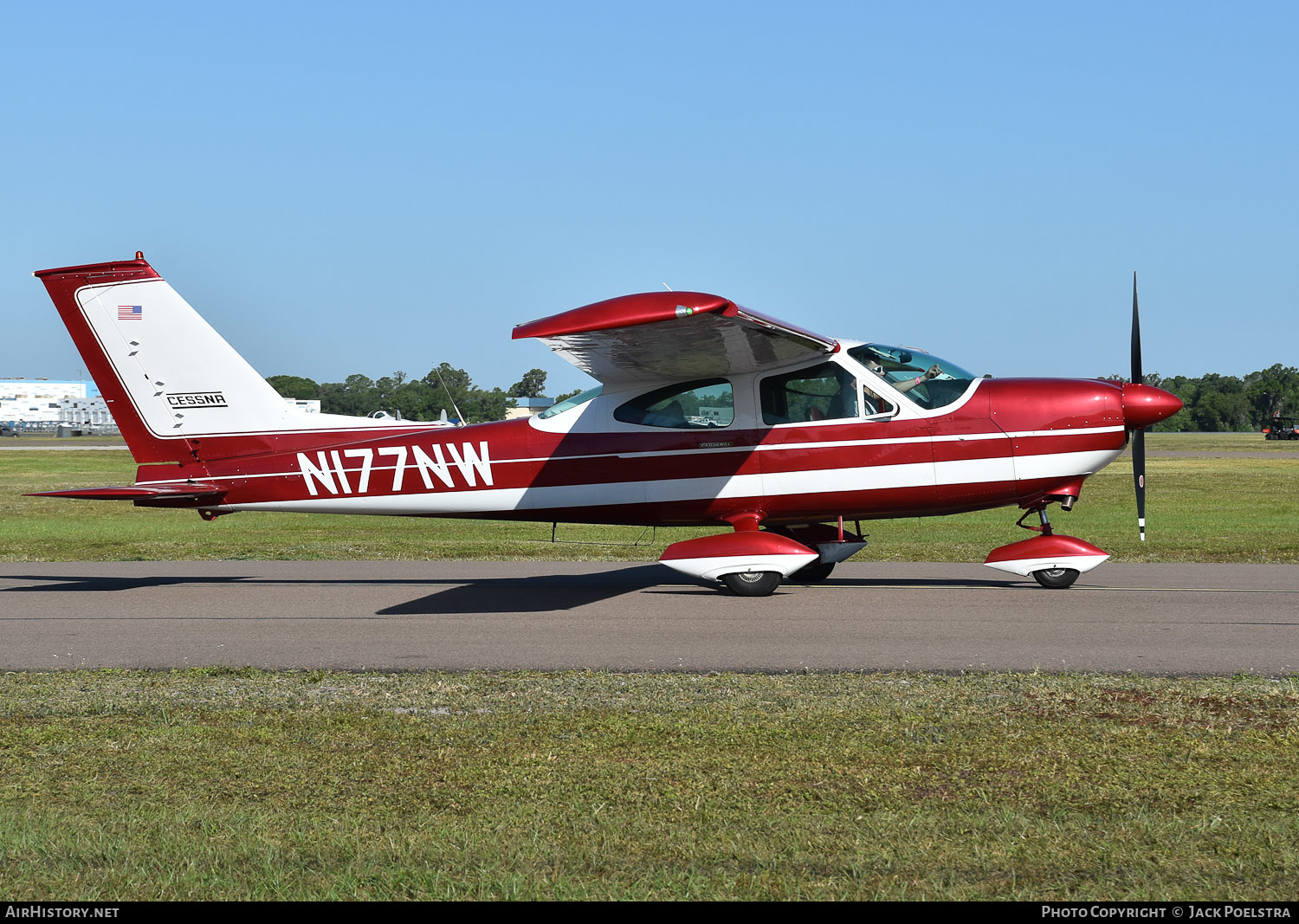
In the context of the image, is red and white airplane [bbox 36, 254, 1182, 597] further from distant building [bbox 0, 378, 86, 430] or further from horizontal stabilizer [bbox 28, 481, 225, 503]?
distant building [bbox 0, 378, 86, 430]

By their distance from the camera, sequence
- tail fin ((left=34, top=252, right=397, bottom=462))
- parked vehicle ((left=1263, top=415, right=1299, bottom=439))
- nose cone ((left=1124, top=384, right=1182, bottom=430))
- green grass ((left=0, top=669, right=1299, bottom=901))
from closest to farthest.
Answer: green grass ((left=0, top=669, right=1299, bottom=901)) → nose cone ((left=1124, top=384, right=1182, bottom=430)) → tail fin ((left=34, top=252, right=397, bottom=462)) → parked vehicle ((left=1263, top=415, right=1299, bottom=439))

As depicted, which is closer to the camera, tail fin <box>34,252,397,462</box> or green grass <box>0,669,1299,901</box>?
green grass <box>0,669,1299,901</box>

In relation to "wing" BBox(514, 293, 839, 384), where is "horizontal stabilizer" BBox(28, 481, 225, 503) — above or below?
below

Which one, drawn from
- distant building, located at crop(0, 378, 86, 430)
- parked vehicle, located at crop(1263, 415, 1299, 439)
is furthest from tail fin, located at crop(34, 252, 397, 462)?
distant building, located at crop(0, 378, 86, 430)

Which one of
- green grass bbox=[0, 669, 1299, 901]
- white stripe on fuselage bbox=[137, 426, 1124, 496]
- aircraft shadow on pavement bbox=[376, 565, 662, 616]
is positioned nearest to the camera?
green grass bbox=[0, 669, 1299, 901]

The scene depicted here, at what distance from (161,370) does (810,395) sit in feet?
23.6

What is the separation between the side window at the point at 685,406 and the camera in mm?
11383

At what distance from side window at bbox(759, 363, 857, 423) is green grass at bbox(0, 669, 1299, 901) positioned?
4.56 metres

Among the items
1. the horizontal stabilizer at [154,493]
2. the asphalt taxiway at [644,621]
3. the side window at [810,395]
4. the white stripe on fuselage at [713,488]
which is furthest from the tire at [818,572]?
the horizontal stabilizer at [154,493]

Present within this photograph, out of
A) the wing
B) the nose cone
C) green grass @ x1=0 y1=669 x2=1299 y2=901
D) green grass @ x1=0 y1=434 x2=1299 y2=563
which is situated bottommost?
green grass @ x1=0 y1=434 x2=1299 y2=563

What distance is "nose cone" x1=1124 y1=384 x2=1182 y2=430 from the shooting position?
1088cm

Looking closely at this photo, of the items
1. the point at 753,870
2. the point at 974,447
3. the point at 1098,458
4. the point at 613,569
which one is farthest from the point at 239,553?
the point at 753,870
